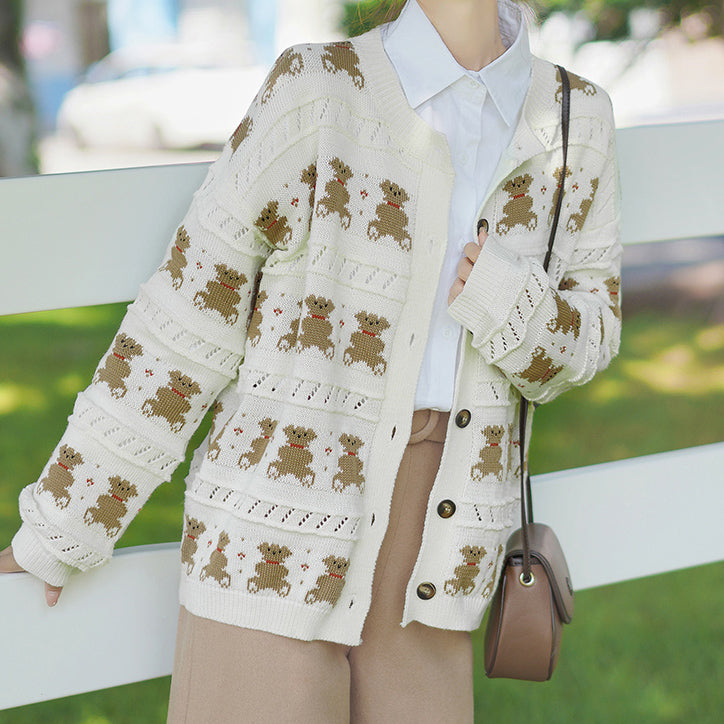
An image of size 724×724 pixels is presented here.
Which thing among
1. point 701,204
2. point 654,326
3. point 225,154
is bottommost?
point 654,326

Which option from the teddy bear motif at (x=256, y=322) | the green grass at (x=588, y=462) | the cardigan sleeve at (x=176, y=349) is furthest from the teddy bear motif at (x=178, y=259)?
the green grass at (x=588, y=462)

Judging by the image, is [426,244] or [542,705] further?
[542,705]

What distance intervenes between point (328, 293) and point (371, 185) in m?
0.15

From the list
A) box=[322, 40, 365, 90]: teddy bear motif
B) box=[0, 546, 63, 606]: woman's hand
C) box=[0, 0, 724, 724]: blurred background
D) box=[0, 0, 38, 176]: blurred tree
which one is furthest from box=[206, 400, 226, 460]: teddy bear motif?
box=[0, 0, 38, 176]: blurred tree

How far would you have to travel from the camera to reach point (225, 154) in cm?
119

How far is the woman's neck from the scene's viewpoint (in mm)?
1203

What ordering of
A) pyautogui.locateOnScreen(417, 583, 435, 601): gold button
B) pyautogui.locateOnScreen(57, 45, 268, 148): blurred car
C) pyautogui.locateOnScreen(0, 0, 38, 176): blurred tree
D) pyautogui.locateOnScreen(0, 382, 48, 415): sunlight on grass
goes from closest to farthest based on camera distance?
pyautogui.locateOnScreen(417, 583, 435, 601): gold button < pyautogui.locateOnScreen(0, 382, 48, 415): sunlight on grass < pyautogui.locateOnScreen(0, 0, 38, 176): blurred tree < pyautogui.locateOnScreen(57, 45, 268, 148): blurred car

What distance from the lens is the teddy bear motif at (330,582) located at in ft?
3.78

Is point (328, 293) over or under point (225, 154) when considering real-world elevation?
under

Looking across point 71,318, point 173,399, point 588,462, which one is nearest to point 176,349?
point 173,399

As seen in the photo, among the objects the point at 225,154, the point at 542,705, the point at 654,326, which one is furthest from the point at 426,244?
the point at 654,326

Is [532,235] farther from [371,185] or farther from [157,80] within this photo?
[157,80]

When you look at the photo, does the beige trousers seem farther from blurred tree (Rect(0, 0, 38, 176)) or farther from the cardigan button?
blurred tree (Rect(0, 0, 38, 176))

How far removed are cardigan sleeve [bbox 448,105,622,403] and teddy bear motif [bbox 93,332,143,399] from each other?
1.33 ft
